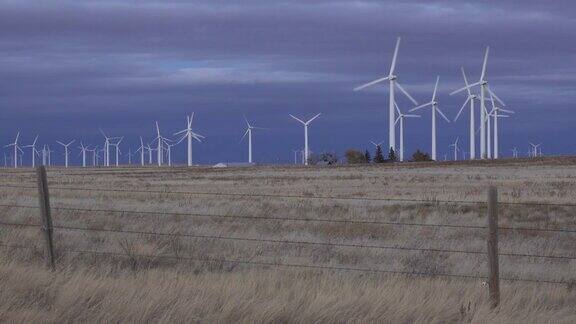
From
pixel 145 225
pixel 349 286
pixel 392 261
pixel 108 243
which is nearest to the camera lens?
pixel 349 286

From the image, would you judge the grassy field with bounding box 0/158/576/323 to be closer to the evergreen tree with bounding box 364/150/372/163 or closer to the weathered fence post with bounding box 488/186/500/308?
the weathered fence post with bounding box 488/186/500/308

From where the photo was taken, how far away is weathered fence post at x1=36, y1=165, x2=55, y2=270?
35.4 feet

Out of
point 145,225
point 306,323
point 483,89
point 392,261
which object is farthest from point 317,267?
point 483,89

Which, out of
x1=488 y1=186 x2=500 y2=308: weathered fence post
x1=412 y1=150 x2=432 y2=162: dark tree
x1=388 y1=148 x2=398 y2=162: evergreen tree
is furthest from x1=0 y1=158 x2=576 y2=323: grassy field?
x1=412 y1=150 x2=432 y2=162: dark tree

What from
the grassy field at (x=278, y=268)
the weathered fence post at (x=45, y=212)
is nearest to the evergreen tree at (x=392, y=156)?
the grassy field at (x=278, y=268)

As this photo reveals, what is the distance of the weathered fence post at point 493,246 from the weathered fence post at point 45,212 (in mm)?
4914

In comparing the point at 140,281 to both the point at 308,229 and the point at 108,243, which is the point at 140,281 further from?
the point at 308,229

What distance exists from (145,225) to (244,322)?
1017 centimetres

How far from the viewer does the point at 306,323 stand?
8891mm

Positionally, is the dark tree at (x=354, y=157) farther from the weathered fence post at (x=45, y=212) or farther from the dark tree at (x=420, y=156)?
the weathered fence post at (x=45, y=212)

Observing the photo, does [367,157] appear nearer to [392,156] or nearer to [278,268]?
[392,156]

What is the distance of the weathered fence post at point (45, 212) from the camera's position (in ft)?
35.4

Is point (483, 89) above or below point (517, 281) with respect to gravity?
above

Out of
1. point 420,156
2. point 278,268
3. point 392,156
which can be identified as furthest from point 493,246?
point 420,156
